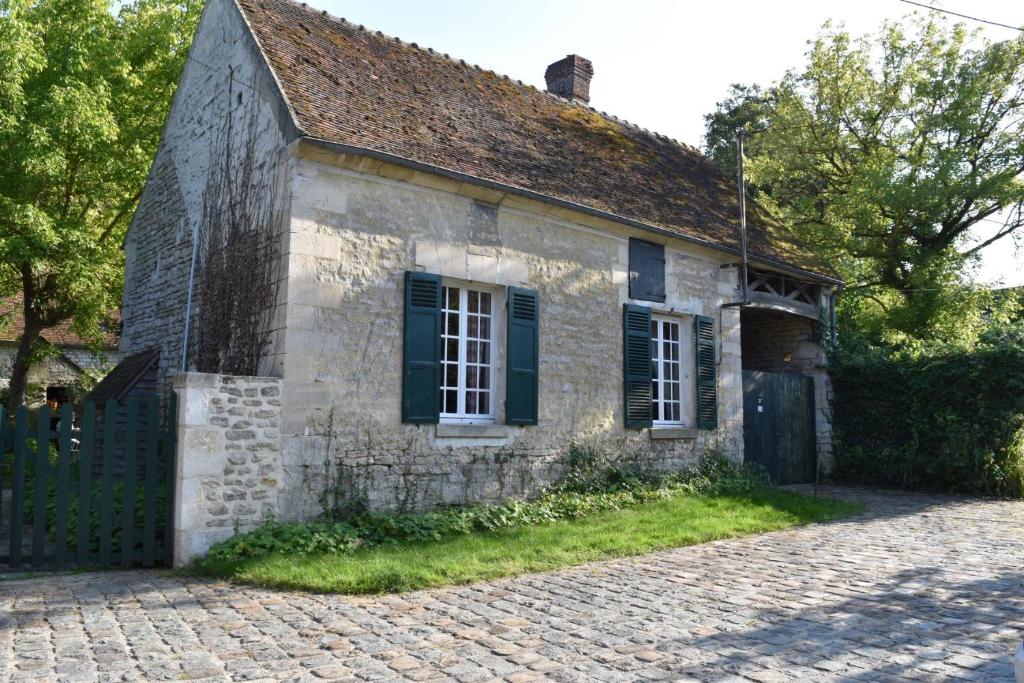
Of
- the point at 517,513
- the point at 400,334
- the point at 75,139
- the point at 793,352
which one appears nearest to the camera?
the point at 400,334

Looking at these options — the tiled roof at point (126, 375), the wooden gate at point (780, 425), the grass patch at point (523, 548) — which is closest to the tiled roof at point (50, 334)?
the tiled roof at point (126, 375)

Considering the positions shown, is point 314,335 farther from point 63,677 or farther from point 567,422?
point 63,677

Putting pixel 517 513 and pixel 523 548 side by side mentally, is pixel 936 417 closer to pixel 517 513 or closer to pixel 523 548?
pixel 517 513

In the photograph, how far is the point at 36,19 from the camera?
13609mm

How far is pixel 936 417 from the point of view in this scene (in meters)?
12.0

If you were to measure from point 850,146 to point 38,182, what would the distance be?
16.0 m

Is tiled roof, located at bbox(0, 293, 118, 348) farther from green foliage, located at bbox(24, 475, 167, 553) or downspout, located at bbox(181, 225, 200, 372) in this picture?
green foliage, located at bbox(24, 475, 167, 553)

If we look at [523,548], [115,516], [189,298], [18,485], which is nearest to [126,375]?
[189,298]

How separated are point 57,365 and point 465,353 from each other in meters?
17.4

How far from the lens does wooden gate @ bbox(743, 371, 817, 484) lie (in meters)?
12.3

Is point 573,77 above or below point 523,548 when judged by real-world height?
above

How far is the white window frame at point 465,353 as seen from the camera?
876cm

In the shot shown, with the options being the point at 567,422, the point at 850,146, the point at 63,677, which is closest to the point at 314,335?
the point at 567,422

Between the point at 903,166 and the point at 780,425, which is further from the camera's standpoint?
the point at 903,166
